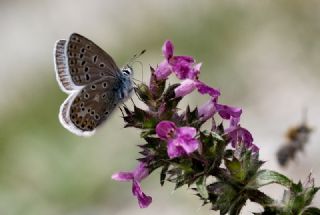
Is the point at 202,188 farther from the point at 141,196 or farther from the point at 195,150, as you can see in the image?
the point at 141,196

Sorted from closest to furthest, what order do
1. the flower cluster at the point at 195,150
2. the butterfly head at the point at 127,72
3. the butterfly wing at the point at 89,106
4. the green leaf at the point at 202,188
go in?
the green leaf at the point at 202,188, the flower cluster at the point at 195,150, the butterfly wing at the point at 89,106, the butterfly head at the point at 127,72

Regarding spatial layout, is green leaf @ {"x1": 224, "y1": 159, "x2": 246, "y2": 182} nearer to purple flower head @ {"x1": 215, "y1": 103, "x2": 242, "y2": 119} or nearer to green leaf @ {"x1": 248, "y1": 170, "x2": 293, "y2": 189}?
green leaf @ {"x1": 248, "y1": 170, "x2": 293, "y2": 189}

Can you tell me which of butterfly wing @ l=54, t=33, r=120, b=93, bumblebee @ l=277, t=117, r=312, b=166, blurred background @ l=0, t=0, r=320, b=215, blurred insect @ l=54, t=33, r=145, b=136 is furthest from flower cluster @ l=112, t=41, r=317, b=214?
blurred background @ l=0, t=0, r=320, b=215

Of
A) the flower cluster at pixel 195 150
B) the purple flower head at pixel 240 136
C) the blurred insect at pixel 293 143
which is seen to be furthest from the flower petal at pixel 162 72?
the blurred insect at pixel 293 143

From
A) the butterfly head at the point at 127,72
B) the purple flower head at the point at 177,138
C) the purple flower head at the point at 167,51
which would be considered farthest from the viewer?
the butterfly head at the point at 127,72

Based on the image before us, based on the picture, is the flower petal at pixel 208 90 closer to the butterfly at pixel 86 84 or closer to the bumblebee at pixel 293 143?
the butterfly at pixel 86 84

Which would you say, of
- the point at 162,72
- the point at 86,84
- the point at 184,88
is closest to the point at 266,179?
the point at 184,88

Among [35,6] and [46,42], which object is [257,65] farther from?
[35,6]
